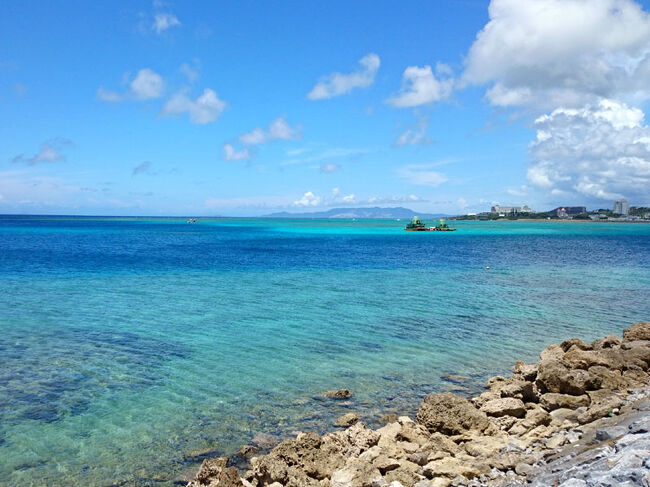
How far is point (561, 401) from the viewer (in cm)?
1205

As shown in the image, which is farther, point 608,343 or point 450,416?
point 608,343

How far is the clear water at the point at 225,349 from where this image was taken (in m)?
11.0

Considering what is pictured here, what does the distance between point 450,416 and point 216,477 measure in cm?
546

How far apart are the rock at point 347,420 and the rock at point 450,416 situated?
5.38 ft

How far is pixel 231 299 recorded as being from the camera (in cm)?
2831

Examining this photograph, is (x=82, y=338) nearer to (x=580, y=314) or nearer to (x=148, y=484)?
(x=148, y=484)

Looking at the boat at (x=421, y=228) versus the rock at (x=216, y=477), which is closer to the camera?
the rock at (x=216, y=477)

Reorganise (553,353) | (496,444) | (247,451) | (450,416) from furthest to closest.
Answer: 1. (553,353)
2. (450,416)
3. (247,451)
4. (496,444)

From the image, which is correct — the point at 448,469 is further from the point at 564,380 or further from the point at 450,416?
the point at 564,380

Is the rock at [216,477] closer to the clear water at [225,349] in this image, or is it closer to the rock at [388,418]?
the clear water at [225,349]

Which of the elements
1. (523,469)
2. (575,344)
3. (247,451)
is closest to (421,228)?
(575,344)

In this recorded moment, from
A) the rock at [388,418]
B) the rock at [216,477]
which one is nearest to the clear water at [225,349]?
the rock at [388,418]

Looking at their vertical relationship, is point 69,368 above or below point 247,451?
above

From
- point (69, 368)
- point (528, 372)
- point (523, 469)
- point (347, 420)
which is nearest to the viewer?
point (523, 469)
